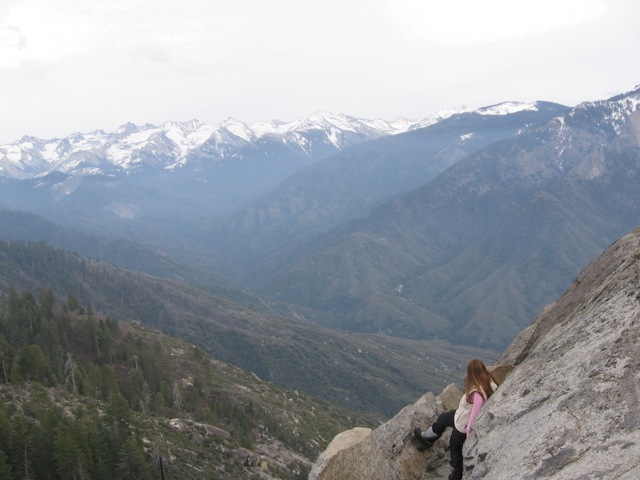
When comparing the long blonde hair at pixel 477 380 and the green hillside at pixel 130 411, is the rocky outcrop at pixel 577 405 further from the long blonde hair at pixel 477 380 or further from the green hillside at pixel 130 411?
the green hillside at pixel 130 411

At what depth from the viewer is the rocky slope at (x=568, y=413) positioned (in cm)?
1174

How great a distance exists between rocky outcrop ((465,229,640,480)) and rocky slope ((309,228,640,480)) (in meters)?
0.03

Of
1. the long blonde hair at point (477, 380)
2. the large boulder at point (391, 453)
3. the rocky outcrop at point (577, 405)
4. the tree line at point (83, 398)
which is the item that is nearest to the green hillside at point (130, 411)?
the tree line at point (83, 398)

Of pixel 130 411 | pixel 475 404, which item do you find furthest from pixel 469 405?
A: pixel 130 411

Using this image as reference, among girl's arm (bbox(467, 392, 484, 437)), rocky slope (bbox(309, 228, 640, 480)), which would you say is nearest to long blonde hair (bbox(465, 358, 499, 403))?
girl's arm (bbox(467, 392, 484, 437))

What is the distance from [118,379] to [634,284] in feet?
413

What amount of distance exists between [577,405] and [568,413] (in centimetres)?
32

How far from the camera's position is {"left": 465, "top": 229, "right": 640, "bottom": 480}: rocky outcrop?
38.2 ft

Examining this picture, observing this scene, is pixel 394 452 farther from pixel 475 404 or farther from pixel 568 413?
pixel 568 413

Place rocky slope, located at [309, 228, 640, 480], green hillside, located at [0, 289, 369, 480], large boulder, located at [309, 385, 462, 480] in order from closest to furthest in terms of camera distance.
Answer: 1. rocky slope, located at [309, 228, 640, 480]
2. large boulder, located at [309, 385, 462, 480]
3. green hillside, located at [0, 289, 369, 480]

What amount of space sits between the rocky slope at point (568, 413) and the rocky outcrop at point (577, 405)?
0.03 meters

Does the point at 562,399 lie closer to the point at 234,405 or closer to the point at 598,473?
the point at 598,473

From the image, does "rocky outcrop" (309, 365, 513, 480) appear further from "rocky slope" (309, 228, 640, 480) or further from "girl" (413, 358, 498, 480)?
"girl" (413, 358, 498, 480)

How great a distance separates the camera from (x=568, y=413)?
13.2m
